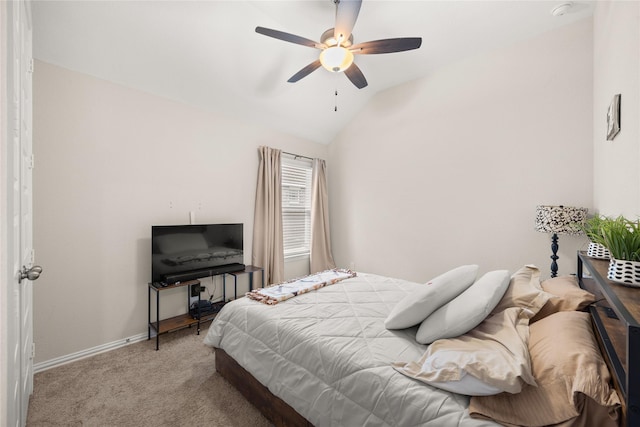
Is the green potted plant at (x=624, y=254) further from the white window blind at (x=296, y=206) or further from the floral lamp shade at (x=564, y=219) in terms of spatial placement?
the white window blind at (x=296, y=206)

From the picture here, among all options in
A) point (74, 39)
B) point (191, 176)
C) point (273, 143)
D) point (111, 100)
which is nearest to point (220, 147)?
point (191, 176)

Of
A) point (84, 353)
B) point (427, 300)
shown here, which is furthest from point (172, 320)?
point (427, 300)

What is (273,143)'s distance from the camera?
13.0 feet

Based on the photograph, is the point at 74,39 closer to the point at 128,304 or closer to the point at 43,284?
the point at 43,284

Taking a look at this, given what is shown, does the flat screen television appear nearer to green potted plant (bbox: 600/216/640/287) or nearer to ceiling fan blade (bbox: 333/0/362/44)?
ceiling fan blade (bbox: 333/0/362/44)

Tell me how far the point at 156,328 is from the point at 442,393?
2.54m

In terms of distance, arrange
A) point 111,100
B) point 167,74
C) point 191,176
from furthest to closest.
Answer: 1. point 191,176
2. point 167,74
3. point 111,100

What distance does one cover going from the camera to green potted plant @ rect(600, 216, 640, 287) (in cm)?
92

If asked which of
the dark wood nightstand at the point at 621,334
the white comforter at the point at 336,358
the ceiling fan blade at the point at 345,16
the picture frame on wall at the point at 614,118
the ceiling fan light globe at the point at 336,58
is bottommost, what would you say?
the white comforter at the point at 336,358

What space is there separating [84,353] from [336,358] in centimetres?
244

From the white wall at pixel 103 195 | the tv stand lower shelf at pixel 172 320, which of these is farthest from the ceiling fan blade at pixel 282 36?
the tv stand lower shelf at pixel 172 320

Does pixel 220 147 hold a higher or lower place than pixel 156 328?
higher

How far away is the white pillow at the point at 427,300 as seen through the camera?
1.48 metres

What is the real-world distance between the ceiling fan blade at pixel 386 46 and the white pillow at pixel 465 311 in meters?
1.80
